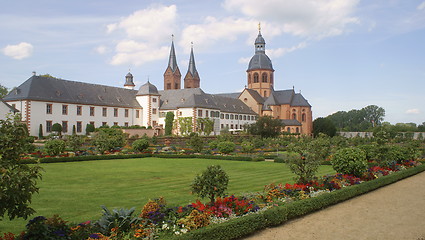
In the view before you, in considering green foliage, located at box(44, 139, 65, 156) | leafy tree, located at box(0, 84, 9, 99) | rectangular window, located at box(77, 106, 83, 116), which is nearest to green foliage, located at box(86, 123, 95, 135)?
rectangular window, located at box(77, 106, 83, 116)

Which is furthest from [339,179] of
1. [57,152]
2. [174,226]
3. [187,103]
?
[187,103]

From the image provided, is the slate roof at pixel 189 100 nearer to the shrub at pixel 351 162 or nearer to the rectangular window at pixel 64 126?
the rectangular window at pixel 64 126

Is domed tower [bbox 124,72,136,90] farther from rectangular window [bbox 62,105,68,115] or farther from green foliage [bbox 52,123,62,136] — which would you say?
green foliage [bbox 52,123,62,136]

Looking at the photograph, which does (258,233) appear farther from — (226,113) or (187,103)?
(226,113)

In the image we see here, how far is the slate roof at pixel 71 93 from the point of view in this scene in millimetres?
45875

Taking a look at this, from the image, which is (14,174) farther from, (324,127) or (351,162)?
(324,127)

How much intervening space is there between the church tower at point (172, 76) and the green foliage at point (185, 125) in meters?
25.1

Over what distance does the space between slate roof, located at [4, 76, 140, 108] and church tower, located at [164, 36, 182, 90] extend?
2139 cm

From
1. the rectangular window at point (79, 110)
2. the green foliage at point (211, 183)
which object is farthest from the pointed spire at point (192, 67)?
→ the green foliage at point (211, 183)

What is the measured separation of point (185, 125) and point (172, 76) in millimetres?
27519

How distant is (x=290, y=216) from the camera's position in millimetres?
9633

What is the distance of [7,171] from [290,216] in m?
7.08

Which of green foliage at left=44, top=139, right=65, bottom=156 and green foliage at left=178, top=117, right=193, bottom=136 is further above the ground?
green foliage at left=178, top=117, right=193, bottom=136

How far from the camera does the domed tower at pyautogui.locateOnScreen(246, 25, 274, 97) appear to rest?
88750 mm
